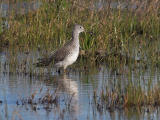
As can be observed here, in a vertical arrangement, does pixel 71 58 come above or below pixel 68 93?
above

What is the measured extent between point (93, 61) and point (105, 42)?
80 centimetres

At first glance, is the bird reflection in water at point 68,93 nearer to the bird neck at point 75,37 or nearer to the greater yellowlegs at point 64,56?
the greater yellowlegs at point 64,56

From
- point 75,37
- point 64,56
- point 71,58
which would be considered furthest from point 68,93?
point 75,37

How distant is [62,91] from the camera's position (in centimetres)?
1025

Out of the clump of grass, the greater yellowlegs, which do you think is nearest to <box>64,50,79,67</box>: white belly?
the greater yellowlegs

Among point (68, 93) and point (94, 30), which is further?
point (94, 30)

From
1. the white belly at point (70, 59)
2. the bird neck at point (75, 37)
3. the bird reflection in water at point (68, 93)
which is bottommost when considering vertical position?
the bird reflection in water at point (68, 93)

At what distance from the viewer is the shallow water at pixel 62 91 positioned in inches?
332

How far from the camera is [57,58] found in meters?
12.6

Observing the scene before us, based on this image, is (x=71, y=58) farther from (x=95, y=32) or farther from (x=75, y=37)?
(x=95, y=32)

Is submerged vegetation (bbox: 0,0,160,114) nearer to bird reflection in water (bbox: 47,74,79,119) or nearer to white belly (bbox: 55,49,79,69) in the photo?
white belly (bbox: 55,49,79,69)

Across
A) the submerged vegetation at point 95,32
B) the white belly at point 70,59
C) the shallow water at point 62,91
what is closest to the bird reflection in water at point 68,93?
the shallow water at point 62,91

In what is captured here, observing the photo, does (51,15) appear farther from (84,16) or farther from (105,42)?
(105,42)

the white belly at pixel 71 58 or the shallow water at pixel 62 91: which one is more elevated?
the white belly at pixel 71 58
